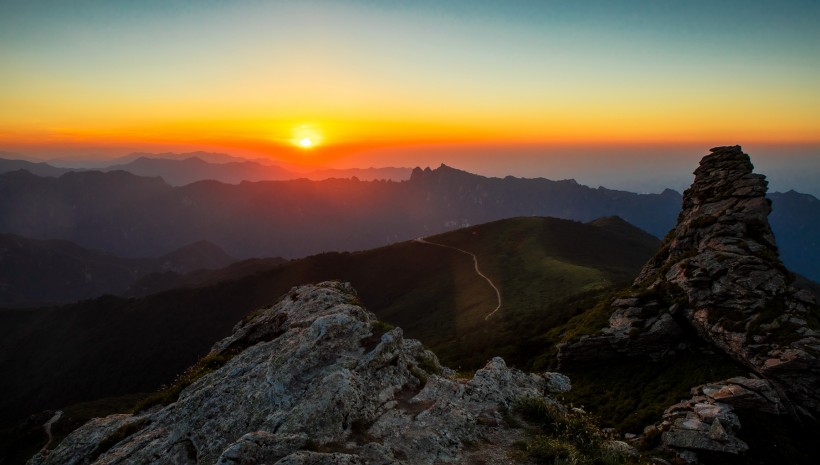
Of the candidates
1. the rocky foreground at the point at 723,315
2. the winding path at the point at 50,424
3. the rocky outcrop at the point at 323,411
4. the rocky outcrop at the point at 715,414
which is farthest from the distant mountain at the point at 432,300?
the rocky outcrop at the point at 323,411

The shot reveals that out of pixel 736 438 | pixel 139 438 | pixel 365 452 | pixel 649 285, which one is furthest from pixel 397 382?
pixel 649 285

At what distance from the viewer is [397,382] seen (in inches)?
794

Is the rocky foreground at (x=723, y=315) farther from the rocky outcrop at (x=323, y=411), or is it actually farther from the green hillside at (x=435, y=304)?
the green hillside at (x=435, y=304)

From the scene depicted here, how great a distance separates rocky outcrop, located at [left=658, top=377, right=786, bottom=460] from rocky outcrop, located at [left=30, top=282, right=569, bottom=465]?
1052cm

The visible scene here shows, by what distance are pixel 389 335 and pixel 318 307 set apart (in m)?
9.22

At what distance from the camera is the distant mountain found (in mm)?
94250

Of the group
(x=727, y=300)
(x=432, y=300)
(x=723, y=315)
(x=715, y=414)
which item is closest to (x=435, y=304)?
(x=432, y=300)

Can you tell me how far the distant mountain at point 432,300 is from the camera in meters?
94.2

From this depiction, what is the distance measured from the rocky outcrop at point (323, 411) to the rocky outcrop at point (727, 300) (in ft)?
85.6

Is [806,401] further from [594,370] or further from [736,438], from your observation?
[594,370]

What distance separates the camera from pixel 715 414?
2892 cm

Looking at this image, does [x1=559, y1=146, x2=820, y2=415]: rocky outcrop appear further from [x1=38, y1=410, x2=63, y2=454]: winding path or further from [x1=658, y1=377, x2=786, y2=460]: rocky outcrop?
[x1=38, y1=410, x2=63, y2=454]: winding path

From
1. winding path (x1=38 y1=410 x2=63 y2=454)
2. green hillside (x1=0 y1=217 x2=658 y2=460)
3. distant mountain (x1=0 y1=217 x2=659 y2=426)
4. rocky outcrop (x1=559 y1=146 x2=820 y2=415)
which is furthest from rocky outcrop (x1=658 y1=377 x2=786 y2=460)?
winding path (x1=38 y1=410 x2=63 y2=454)

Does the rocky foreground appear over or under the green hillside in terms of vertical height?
over
